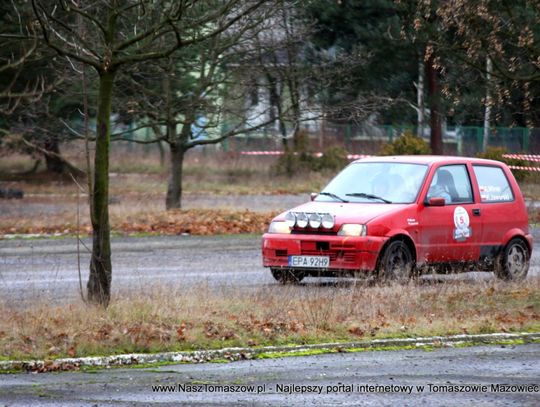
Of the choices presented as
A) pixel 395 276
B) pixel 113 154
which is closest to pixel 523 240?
pixel 395 276

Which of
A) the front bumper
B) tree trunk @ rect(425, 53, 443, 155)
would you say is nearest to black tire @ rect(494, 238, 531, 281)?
the front bumper

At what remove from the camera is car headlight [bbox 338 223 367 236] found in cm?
1360

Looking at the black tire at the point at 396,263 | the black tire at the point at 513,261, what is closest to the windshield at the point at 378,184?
the black tire at the point at 396,263

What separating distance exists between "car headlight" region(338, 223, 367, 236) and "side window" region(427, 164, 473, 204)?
1286 mm

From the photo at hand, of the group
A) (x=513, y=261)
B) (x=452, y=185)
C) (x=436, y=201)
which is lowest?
(x=513, y=261)

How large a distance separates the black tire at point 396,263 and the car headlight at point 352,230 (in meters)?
0.38

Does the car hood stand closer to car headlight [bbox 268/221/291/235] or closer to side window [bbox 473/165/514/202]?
car headlight [bbox 268/221/291/235]

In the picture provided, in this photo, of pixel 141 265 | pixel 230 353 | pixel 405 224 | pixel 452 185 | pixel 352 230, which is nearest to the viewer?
pixel 230 353

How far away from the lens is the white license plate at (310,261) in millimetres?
A: 13750

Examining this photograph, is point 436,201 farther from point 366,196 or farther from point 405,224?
point 366,196

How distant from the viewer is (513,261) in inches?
598

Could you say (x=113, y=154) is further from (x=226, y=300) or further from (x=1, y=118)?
(x=226, y=300)

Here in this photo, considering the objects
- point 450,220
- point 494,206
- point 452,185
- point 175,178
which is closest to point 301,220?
point 450,220

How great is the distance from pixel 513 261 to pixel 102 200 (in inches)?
254
